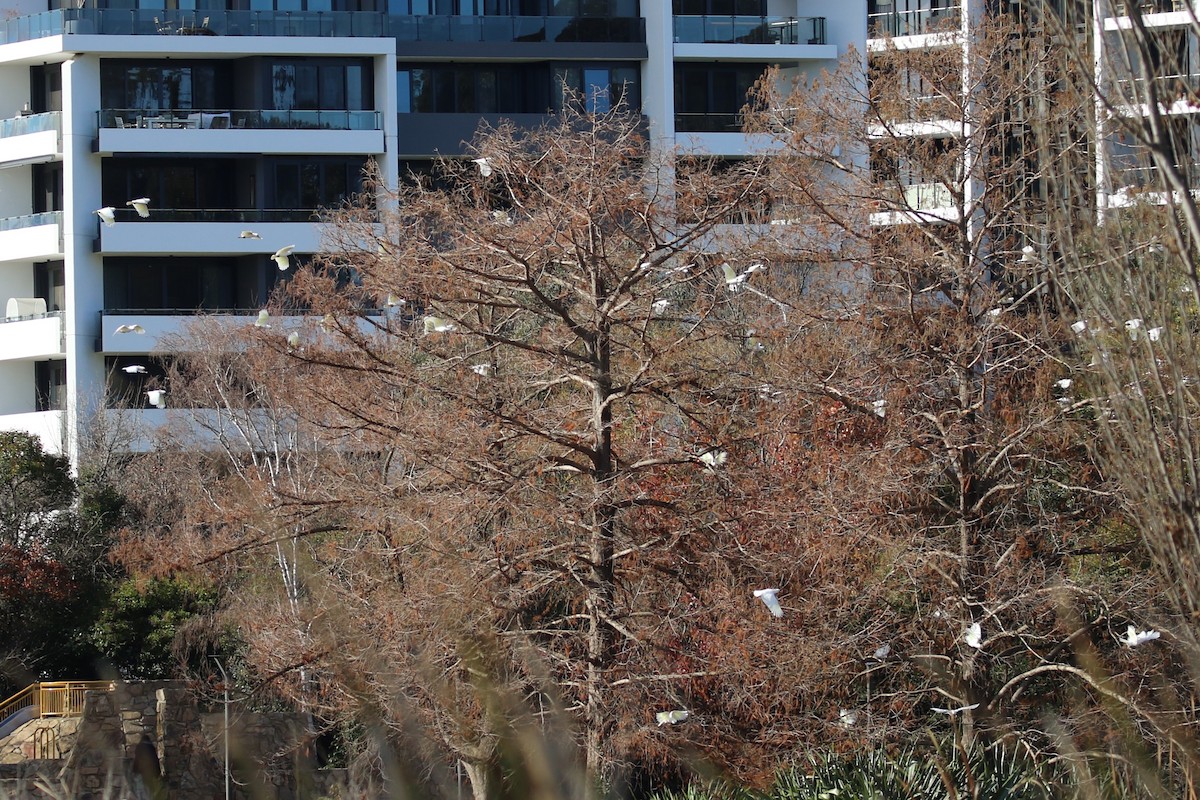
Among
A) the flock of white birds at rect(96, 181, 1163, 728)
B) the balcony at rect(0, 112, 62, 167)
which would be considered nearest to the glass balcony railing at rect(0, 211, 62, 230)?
the balcony at rect(0, 112, 62, 167)

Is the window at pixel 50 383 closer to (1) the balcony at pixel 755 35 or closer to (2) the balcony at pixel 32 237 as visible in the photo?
(2) the balcony at pixel 32 237

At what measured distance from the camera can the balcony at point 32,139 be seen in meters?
35.8

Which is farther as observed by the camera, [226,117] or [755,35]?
[755,35]

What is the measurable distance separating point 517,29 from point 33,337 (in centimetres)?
1439

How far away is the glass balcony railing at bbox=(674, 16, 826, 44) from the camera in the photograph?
39.0 metres

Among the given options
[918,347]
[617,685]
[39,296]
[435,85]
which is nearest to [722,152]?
[435,85]

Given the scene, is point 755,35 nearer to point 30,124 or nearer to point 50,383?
point 30,124

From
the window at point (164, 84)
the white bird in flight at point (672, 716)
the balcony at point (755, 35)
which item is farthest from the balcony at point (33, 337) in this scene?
the white bird in flight at point (672, 716)

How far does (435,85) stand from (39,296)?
11.4m

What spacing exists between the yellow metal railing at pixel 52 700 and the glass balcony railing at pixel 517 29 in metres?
20.5

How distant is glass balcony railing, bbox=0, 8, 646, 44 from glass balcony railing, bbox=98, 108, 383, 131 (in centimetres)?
195

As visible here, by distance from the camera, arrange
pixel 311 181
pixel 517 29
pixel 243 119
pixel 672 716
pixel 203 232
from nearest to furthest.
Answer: pixel 672 716
pixel 203 232
pixel 243 119
pixel 311 181
pixel 517 29

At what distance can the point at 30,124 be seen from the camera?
36094mm

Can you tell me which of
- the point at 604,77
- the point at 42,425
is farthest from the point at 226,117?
the point at 604,77
